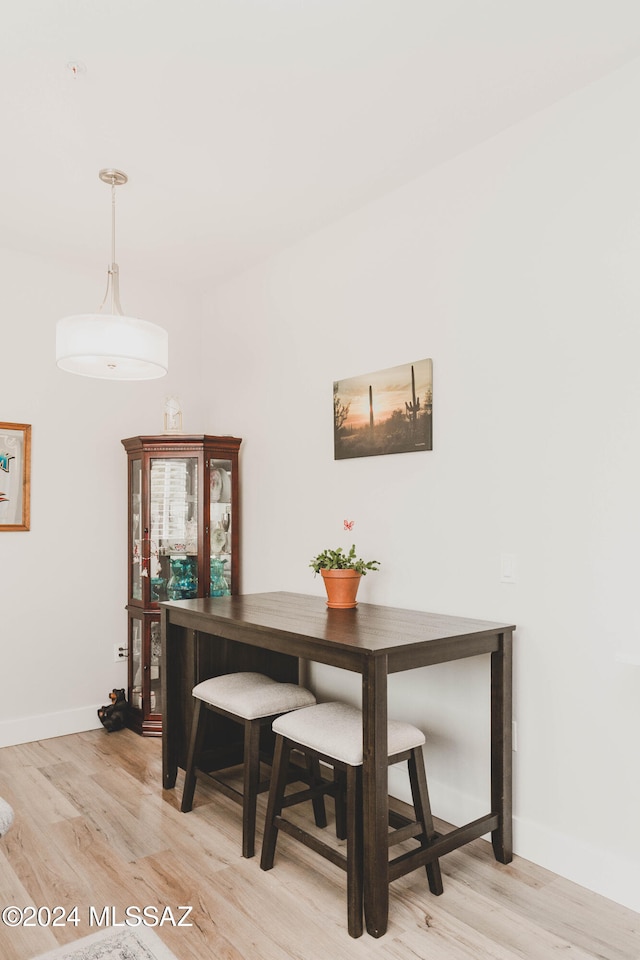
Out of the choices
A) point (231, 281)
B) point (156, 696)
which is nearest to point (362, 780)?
point (156, 696)

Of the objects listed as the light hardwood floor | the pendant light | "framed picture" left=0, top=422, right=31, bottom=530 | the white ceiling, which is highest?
the white ceiling

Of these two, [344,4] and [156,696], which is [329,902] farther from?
[344,4]

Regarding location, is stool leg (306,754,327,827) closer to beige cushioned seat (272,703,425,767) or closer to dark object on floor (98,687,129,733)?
beige cushioned seat (272,703,425,767)

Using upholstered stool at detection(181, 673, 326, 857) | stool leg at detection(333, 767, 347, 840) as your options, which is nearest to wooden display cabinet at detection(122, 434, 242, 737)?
upholstered stool at detection(181, 673, 326, 857)

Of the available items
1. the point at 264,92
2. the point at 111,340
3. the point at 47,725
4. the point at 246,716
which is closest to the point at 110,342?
the point at 111,340

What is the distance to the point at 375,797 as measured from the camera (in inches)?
80.1

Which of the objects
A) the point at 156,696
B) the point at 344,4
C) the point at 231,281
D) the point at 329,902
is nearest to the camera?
the point at 344,4

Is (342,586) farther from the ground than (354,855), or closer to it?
farther from the ground

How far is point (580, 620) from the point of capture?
2.36 m

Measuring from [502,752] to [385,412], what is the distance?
1.49 m

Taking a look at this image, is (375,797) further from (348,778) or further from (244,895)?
(244,895)

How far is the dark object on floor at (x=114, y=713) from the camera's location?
12.8ft

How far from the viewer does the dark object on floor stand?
3.90 meters

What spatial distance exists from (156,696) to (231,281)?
254 cm
